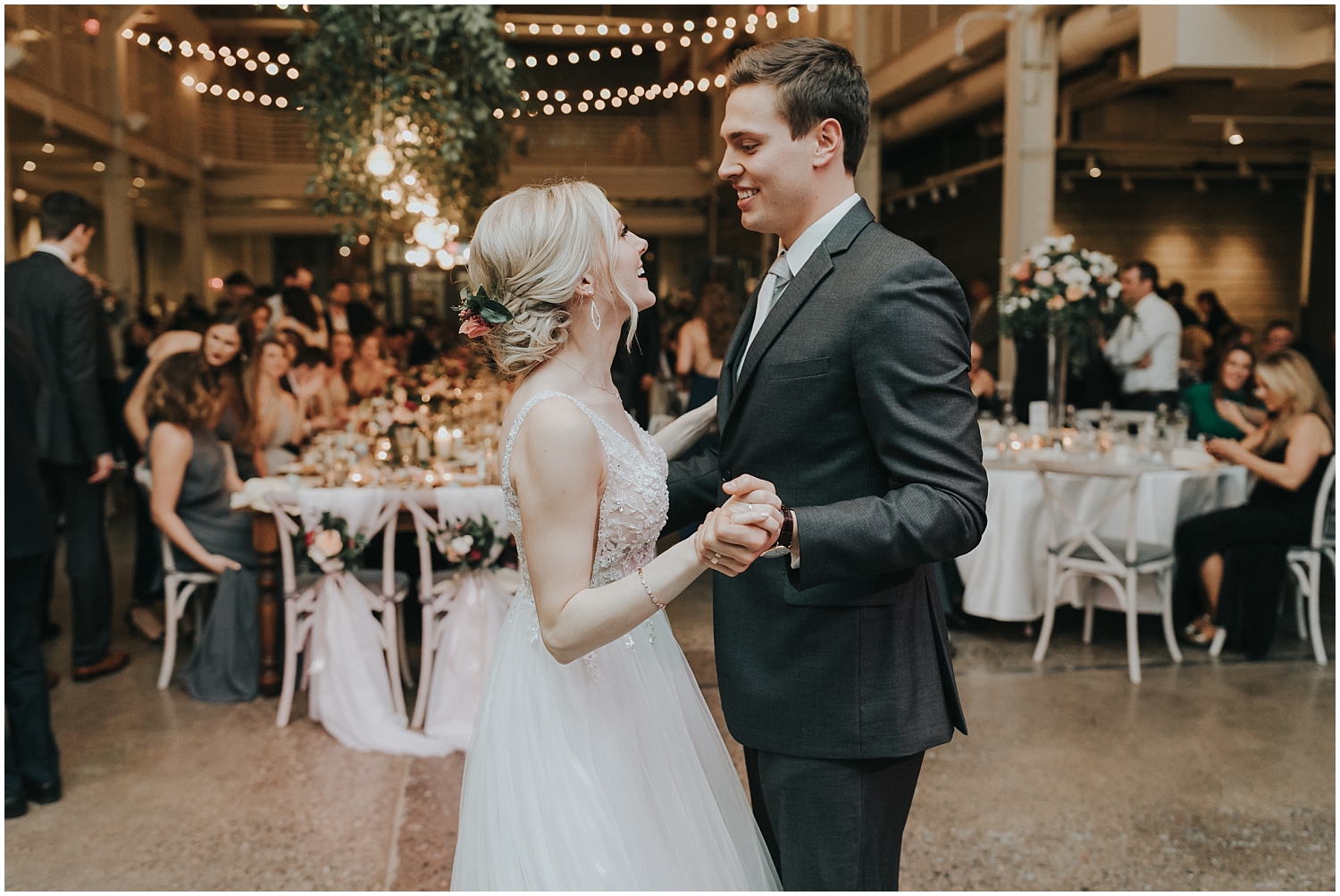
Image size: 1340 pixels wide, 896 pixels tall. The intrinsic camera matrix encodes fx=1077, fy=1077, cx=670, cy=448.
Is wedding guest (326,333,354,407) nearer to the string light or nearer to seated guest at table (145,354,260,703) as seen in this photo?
the string light

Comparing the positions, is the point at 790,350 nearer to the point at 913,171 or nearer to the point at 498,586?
the point at 498,586

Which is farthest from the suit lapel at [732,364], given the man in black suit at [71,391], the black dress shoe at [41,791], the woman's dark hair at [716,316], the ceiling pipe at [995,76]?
the ceiling pipe at [995,76]

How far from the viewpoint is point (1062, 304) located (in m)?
5.32

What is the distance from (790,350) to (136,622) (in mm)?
4435

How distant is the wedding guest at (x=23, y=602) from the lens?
3.06 meters

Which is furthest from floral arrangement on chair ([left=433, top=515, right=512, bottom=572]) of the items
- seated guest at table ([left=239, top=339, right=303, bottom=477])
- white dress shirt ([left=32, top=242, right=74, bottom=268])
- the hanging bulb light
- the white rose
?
the hanging bulb light

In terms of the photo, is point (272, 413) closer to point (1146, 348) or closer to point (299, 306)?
point (299, 306)

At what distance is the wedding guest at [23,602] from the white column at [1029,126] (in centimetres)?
686

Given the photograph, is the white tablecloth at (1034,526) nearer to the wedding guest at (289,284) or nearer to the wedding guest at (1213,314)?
the wedding guest at (289,284)

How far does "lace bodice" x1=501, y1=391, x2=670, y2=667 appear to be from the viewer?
156 cm

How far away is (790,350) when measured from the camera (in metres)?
1.41

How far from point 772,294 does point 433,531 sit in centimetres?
255

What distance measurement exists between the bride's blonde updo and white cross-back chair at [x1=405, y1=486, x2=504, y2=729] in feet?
7.52

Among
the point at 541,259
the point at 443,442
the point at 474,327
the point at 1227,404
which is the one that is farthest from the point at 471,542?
the point at 1227,404
